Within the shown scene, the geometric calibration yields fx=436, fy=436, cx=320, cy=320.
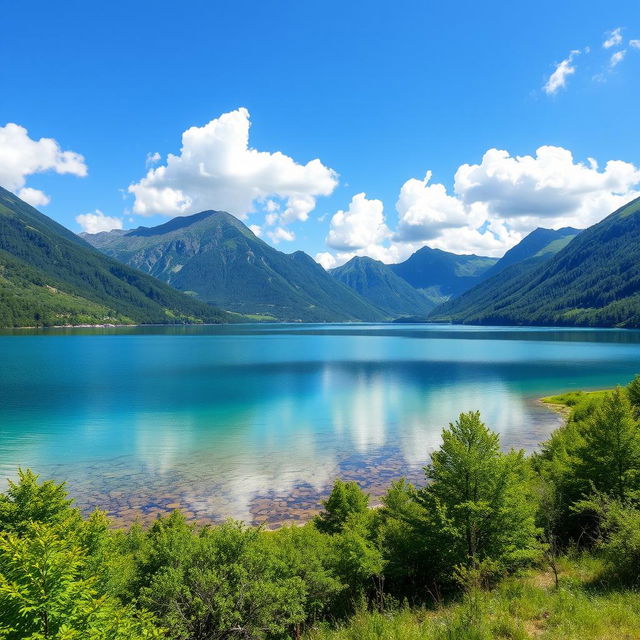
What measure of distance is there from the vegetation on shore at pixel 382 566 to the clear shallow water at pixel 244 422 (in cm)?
1589

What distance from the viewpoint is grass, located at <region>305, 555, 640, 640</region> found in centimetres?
1389

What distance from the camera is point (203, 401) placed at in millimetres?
86562

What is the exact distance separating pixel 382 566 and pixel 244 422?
5160 centimetres

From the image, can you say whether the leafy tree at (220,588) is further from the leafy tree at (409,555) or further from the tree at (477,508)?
the tree at (477,508)

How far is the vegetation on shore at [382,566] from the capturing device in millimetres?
10602

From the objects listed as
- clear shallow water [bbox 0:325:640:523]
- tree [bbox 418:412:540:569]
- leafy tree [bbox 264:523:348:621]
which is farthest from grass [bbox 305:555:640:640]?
clear shallow water [bbox 0:325:640:523]

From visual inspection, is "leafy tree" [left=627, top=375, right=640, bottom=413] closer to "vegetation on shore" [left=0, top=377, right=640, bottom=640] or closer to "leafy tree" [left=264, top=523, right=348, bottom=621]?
"vegetation on shore" [left=0, top=377, right=640, bottom=640]

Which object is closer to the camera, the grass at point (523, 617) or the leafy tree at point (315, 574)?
the grass at point (523, 617)

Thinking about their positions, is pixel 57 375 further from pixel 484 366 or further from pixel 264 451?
pixel 484 366

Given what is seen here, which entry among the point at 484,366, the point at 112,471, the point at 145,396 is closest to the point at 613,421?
the point at 112,471

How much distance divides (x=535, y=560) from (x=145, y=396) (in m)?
84.9

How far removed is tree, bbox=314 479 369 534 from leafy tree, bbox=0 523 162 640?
20054mm

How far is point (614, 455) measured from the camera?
27078mm

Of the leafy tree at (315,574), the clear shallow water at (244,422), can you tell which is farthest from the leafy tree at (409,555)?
Result: the clear shallow water at (244,422)
